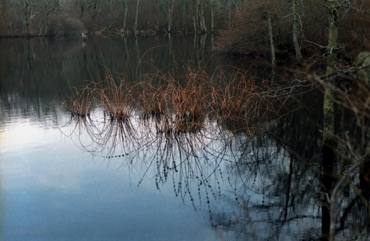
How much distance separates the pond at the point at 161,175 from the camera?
5957 mm

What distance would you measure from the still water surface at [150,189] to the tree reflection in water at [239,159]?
2 centimetres

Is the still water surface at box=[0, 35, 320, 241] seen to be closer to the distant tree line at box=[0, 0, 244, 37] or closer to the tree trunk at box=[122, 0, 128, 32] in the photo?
the distant tree line at box=[0, 0, 244, 37]

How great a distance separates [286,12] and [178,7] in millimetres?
28423

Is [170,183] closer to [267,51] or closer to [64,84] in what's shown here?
[64,84]

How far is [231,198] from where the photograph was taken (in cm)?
682

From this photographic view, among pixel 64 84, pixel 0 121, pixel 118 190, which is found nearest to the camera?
pixel 118 190

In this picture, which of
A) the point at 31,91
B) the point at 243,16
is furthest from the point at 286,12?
the point at 31,91

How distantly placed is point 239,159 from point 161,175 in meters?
1.44

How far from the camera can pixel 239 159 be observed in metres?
8.34

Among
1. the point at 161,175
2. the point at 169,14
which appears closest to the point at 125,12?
the point at 169,14

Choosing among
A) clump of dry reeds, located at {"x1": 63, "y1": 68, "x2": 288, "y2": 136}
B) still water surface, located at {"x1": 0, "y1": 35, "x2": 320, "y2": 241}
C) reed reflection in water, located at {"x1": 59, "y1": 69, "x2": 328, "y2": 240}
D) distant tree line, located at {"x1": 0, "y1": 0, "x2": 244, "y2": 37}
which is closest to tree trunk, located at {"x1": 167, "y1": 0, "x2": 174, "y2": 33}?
distant tree line, located at {"x1": 0, "y1": 0, "x2": 244, "y2": 37}

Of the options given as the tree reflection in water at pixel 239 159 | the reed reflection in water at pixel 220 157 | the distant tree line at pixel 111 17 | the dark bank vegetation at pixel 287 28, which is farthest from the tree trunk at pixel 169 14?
the reed reflection in water at pixel 220 157

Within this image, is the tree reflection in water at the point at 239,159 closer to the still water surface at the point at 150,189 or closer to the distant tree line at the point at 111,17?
the still water surface at the point at 150,189

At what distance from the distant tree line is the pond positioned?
34.2m
